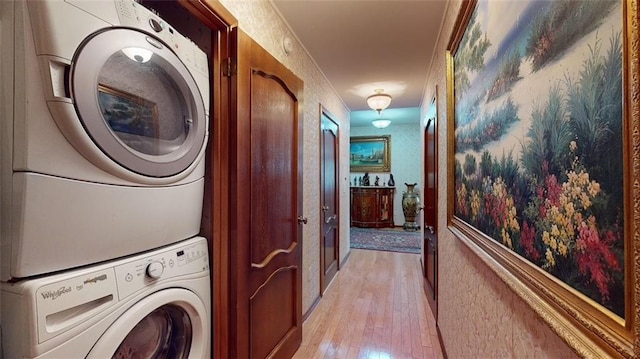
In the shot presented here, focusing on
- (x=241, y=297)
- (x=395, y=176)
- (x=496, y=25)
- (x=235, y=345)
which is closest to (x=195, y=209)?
(x=241, y=297)

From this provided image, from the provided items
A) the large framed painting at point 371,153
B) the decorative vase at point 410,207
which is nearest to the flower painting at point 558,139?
the decorative vase at point 410,207

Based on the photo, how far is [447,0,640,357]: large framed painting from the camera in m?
0.39

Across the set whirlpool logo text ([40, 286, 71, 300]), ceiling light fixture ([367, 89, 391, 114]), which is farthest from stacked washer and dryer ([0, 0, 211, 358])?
ceiling light fixture ([367, 89, 391, 114])

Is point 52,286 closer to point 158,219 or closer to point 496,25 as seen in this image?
point 158,219

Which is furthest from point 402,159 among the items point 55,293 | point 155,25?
point 55,293

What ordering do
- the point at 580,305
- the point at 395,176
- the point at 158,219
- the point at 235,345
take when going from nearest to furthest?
the point at 580,305, the point at 158,219, the point at 235,345, the point at 395,176

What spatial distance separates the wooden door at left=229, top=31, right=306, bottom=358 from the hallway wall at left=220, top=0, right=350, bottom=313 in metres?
0.25

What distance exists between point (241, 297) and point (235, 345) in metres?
0.22

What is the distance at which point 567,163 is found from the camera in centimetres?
51

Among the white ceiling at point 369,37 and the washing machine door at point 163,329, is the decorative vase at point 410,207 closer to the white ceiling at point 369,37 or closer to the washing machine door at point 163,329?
the white ceiling at point 369,37

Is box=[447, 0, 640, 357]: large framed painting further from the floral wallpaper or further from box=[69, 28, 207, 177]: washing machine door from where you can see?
box=[69, 28, 207, 177]: washing machine door

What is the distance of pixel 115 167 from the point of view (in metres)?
0.80

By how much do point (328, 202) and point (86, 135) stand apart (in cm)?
265

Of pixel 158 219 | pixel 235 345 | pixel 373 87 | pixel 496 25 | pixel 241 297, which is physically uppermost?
pixel 373 87
